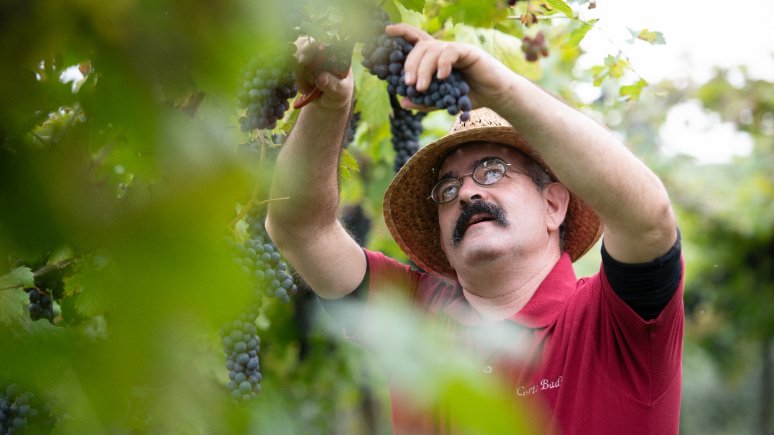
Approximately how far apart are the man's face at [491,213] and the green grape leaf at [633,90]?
370 millimetres

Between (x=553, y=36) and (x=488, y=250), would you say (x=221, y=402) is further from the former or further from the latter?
(x=553, y=36)

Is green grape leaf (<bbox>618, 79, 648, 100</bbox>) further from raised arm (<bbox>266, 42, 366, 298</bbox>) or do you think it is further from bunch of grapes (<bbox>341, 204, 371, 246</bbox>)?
bunch of grapes (<bbox>341, 204, 371, 246</bbox>)

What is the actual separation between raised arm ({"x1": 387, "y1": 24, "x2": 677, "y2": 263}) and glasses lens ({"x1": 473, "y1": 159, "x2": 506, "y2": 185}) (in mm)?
624

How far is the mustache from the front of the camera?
2.46 metres

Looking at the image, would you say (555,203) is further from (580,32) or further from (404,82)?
(404,82)

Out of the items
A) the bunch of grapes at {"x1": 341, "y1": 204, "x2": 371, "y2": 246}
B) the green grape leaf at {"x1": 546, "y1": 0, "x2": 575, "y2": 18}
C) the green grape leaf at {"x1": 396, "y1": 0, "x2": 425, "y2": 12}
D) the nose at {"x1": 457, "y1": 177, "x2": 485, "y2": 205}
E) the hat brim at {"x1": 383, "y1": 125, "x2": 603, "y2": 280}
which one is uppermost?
the green grape leaf at {"x1": 396, "y1": 0, "x2": 425, "y2": 12}

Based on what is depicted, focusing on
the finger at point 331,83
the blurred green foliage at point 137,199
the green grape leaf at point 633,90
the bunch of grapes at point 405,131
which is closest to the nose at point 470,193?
the bunch of grapes at point 405,131

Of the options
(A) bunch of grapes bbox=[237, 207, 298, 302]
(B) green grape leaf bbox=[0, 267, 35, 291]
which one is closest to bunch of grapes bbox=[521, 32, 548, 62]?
(A) bunch of grapes bbox=[237, 207, 298, 302]

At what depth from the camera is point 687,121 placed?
1113 centimetres

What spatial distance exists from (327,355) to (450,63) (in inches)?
169

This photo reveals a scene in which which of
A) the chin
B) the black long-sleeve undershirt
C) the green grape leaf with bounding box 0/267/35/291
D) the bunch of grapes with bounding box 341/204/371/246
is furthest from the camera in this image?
the bunch of grapes with bounding box 341/204/371/246

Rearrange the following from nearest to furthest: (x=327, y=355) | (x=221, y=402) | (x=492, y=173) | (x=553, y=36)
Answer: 1. (x=221, y=402)
2. (x=492, y=173)
3. (x=553, y=36)
4. (x=327, y=355)

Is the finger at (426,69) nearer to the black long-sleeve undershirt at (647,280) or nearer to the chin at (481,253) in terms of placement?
the black long-sleeve undershirt at (647,280)

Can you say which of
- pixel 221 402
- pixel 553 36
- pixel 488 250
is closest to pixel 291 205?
pixel 488 250
